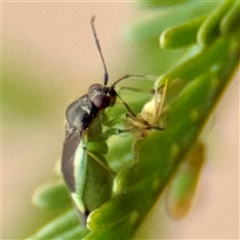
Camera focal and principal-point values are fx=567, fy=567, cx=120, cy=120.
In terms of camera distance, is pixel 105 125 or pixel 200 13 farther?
pixel 105 125

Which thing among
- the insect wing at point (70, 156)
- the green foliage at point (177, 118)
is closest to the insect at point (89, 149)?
the insect wing at point (70, 156)

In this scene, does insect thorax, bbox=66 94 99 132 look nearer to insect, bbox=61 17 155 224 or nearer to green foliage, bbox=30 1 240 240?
insect, bbox=61 17 155 224

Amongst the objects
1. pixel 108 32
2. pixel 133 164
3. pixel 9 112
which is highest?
pixel 133 164

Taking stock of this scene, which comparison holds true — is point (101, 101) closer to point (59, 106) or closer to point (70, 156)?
point (70, 156)

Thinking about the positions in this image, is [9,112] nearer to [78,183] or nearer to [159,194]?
[78,183]

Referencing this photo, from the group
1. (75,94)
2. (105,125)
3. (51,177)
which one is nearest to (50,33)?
(75,94)

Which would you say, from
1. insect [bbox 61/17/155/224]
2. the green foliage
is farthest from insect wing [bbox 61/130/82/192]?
the green foliage

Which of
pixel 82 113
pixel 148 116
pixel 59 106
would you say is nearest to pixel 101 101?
pixel 82 113
